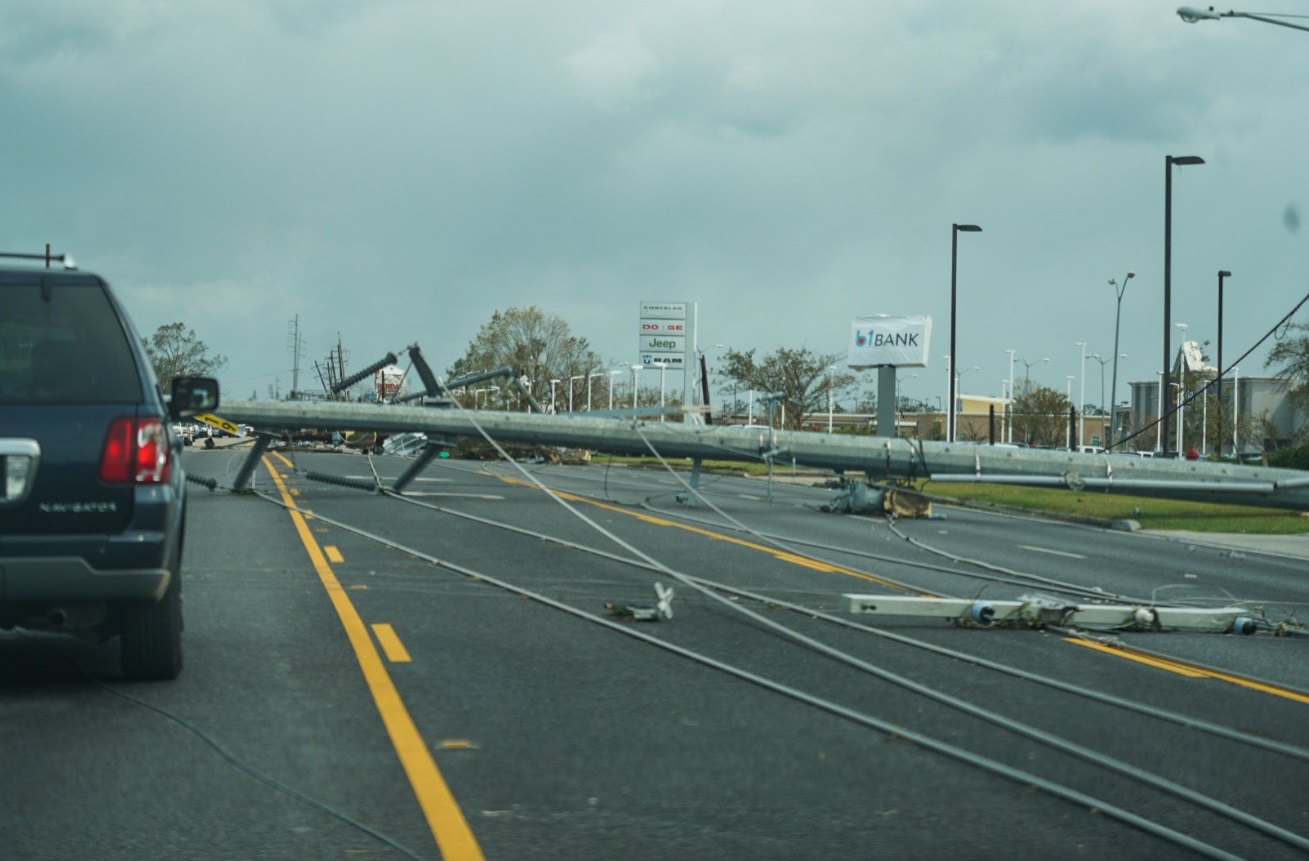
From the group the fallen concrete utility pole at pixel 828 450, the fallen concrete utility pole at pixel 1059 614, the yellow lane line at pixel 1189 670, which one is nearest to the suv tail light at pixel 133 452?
the fallen concrete utility pole at pixel 1059 614

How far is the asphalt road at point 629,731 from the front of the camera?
530 centimetres

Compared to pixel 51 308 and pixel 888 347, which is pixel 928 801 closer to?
pixel 51 308

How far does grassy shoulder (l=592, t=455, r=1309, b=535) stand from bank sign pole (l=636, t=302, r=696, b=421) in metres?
25.9

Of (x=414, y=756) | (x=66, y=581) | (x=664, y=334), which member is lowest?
(x=414, y=756)

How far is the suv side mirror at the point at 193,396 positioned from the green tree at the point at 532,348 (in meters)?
77.6

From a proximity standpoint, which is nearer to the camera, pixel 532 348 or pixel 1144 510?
pixel 1144 510

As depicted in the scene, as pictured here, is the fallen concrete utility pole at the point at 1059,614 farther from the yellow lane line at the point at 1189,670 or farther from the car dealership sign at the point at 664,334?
the car dealership sign at the point at 664,334

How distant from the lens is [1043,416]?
8894 centimetres

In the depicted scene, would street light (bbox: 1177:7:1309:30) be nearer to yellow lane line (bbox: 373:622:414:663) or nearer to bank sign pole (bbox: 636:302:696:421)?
yellow lane line (bbox: 373:622:414:663)

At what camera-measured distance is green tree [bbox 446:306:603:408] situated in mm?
88188

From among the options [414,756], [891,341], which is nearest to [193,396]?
[414,756]

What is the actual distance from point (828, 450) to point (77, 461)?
18.5 metres

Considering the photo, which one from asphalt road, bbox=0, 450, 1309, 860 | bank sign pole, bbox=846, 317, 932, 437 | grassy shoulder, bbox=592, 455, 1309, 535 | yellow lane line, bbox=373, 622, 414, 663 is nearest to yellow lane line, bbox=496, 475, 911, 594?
asphalt road, bbox=0, 450, 1309, 860

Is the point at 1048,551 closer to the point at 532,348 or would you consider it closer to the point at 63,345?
the point at 63,345
